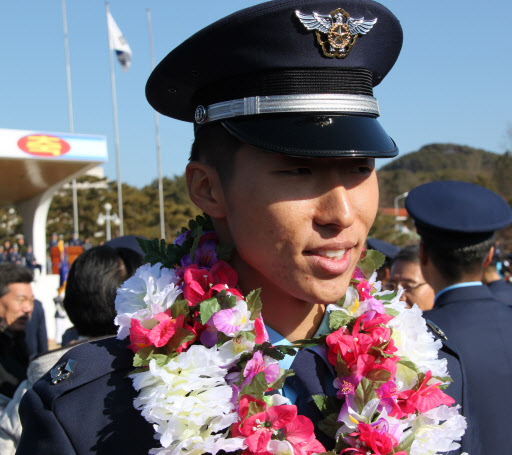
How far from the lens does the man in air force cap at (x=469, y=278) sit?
272cm

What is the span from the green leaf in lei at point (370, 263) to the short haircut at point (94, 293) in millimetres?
1478

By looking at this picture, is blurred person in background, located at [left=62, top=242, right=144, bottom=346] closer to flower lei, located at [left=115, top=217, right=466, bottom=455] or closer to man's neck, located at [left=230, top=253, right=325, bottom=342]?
flower lei, located at [left=115, top=217, right=466, bottom=455]

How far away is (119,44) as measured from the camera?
86.2 ft

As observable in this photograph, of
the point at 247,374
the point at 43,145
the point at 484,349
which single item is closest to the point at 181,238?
the point at 247,374

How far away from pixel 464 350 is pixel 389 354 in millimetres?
1296

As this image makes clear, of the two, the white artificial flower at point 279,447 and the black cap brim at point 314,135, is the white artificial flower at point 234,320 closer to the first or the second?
the white artificial flower at point 279,447

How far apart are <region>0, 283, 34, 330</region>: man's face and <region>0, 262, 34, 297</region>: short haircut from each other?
1.2 inches

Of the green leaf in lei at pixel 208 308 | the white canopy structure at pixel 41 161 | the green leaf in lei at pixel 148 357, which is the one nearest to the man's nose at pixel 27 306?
the green leaf in lei at pixel 148 357

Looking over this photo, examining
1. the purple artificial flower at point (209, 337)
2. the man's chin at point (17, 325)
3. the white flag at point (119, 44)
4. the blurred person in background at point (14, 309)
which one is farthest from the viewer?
the white flag at point (119, 44)

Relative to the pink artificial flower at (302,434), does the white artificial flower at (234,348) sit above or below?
above

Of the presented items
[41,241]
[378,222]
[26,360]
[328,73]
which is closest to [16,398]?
[26,360]

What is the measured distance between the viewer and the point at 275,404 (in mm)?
1562

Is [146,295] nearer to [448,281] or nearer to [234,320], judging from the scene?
[234,320]

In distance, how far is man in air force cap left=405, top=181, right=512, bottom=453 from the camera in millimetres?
2725
